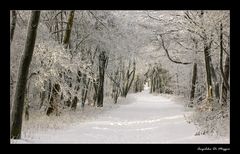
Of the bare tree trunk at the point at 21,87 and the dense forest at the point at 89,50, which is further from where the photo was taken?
the dense forest at the point at 89,50

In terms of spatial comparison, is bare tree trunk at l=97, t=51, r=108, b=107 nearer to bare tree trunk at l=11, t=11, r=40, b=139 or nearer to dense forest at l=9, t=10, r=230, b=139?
dense forest at l=9, t=10, r=230, b=139

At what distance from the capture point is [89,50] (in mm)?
31688

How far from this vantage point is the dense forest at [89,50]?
14469mm

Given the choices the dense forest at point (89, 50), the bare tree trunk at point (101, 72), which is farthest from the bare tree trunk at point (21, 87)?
the bare tree trunk at point (101, 72)

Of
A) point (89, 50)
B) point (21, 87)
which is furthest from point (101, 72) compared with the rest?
point (21, 87)

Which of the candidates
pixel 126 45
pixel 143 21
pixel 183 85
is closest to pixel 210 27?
Result: pixel 143 21

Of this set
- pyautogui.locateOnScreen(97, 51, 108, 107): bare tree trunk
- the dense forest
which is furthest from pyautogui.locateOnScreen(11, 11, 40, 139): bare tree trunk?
pyautogui.locateOnScreen(97, 51, 108, 107): bare tree trunk

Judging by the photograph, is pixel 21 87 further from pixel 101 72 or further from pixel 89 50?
pixel 101 72

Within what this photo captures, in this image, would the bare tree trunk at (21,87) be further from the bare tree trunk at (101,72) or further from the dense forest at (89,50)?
the bare tree trunk at (101,72)

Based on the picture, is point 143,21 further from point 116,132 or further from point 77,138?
point 77,138

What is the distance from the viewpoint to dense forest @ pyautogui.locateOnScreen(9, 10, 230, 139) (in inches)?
570
